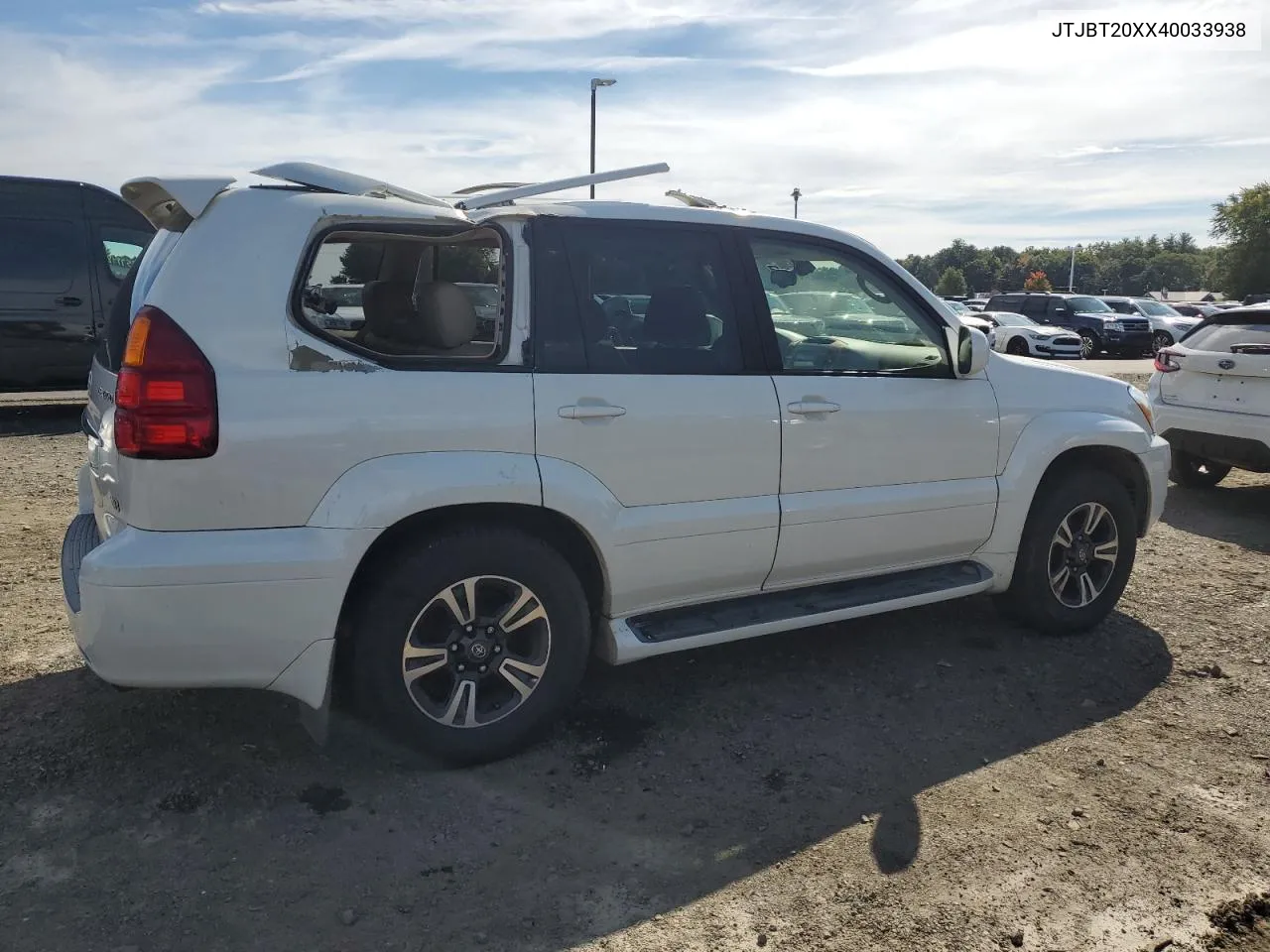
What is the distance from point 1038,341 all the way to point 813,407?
78.4 feet

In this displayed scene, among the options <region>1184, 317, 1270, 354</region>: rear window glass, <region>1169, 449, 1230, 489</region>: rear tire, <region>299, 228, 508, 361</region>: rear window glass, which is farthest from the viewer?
<region>1169, 449, 1230, 489</region>: rear tire

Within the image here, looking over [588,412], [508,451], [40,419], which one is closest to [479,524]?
[508,451]

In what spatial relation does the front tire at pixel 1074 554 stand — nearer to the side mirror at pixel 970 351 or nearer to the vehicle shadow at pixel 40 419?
the side mirror at pixel 970 351

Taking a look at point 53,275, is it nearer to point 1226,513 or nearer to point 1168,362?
point 1168,362

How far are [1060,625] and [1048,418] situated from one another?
96cm

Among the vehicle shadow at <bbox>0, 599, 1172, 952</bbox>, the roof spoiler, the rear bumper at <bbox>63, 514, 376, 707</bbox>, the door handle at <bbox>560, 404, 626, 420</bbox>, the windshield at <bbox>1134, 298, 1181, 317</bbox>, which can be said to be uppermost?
the windshield at <bbox>1134, 298, 1181, 317</bbox>

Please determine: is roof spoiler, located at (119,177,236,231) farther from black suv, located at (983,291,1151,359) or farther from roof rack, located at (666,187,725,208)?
black suv, located at (983,291,1151,359)

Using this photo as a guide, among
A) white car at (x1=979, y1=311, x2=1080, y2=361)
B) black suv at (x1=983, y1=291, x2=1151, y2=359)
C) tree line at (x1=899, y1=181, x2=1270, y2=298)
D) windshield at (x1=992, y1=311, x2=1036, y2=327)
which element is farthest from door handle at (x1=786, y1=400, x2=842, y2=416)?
tree line at (x1=899, y1=181, x2=1270, y2=298)

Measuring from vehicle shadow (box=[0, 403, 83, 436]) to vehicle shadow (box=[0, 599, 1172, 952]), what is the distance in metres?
6.61

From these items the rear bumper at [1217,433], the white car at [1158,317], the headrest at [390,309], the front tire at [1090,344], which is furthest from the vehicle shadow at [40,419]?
the white car at [1158,317]

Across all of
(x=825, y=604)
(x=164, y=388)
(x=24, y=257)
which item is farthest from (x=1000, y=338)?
(x=164, y=388)

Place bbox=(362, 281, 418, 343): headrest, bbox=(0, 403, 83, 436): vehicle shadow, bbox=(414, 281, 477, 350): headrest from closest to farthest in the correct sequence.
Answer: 1. bbox=(414, 281, 477, 350): headrest
2. bbox=(362, 281, 418, 343): headrest
3. bbox=(0, 403, 83, 436): vehicle shadow

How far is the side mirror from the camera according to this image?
4133mm

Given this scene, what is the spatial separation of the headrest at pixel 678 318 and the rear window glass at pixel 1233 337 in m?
5.45
